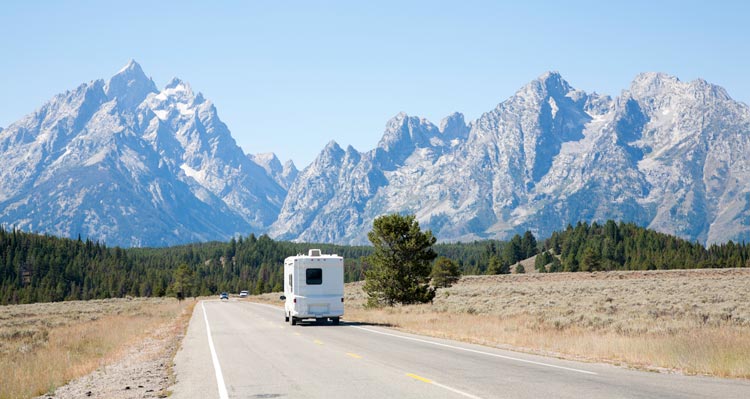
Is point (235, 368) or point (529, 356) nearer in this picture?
point (235, 368)

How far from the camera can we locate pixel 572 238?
17138 centimetres

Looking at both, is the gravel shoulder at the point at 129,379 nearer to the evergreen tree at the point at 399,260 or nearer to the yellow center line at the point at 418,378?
the yellow center line at the point at 418,378

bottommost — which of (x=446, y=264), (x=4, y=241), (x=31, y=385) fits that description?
(x=31, y=385)

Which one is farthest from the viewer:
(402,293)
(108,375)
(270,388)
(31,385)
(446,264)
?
(446,264)

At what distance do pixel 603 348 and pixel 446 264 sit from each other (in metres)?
77.9

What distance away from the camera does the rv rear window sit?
36000mm

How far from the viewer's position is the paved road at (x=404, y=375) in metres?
13.5

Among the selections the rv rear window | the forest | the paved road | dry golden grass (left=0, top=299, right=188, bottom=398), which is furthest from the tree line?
the paved road

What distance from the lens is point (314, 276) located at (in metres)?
36.1

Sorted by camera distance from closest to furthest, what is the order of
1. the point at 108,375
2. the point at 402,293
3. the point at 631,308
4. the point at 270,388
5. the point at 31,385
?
1. the point at 270,388
2. the point at 31,385
3. the point at 108,375
4. the point at 631,308
5. the point at 402,293

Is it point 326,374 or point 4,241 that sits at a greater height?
point 4,241

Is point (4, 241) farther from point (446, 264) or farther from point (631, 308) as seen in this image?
point (631, 308)

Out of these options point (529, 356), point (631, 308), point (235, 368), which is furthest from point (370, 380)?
point (631, 308)

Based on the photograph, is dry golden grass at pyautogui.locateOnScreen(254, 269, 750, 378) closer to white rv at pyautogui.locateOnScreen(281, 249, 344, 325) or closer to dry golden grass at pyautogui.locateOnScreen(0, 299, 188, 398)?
white rv at pyautogui.locateOnScreen(281, 249, 344, 325)
